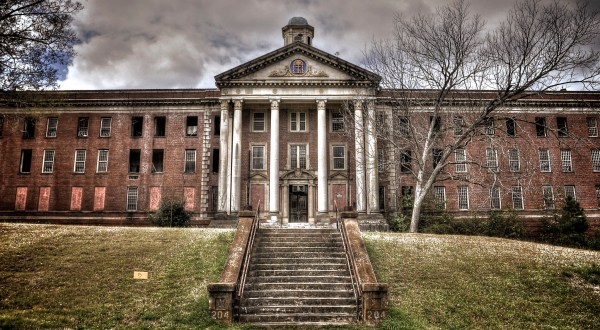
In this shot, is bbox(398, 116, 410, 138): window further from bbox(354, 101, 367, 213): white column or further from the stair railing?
the stair railing

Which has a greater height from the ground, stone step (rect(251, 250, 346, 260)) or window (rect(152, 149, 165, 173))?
window (rect(152, 149, 165, 173))

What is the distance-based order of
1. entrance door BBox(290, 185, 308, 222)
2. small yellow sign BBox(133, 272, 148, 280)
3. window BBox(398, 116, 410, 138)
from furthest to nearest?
entrance door BBox(290, 185, 308, 222) < window BBox(398, 116, 410, 138) < small yellow sign BBox(133, 272, 148, 280)

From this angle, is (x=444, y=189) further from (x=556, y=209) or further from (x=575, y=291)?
(x=575, y=291)

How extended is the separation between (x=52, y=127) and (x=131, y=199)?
32.3 feet

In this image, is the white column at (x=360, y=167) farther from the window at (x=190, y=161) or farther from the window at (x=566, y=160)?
the window at (x=566, y=160)

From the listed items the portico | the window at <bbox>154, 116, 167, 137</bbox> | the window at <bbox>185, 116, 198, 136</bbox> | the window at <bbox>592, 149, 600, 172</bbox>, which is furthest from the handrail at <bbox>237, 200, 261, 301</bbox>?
the window at <bbox>592, 149, 600, 172</bbox>

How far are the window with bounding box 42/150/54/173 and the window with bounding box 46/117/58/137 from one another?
1.54m

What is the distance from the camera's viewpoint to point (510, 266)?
16203mm

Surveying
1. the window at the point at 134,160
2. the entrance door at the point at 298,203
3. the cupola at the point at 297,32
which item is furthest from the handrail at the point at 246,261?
the cupola at the point at 297,32

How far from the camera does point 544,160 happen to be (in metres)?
35.5

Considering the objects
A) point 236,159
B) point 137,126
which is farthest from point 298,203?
point 137,126

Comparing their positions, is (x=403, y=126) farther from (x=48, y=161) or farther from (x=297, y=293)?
(x=48, y=161)

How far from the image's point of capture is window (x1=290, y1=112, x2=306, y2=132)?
3331 cm

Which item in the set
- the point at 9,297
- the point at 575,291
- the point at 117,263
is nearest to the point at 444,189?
the point at 575,291
